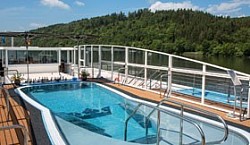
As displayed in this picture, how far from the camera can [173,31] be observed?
37156mm

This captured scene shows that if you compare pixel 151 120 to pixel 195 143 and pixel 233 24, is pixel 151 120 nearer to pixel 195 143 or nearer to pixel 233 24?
pixel 195 143

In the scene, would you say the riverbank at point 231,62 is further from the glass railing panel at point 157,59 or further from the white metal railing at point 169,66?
the glass railing panel at point 157,59

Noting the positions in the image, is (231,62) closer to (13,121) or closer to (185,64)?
(185,64)

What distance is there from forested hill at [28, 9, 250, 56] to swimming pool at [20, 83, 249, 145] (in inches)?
590

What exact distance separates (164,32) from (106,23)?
10.9 meters

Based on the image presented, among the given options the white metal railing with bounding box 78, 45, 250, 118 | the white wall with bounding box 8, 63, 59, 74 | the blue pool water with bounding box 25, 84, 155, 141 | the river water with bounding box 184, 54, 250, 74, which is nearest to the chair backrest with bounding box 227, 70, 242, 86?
the white metal railing with bounding box 78, 45, 250, 118

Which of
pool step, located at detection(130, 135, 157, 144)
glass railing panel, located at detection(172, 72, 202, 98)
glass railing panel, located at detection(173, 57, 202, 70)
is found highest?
glass railing panel, located at detection(173, 57, 202, 70)

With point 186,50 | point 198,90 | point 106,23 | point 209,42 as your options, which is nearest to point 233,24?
point 209,42

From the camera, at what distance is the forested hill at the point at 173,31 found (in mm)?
29812

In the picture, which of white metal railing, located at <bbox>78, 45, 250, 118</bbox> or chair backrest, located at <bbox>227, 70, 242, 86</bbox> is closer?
chair backrest, located at <bbox>227, 70, 242, 86</bbox>

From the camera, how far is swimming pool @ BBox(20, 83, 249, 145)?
15.7 feet

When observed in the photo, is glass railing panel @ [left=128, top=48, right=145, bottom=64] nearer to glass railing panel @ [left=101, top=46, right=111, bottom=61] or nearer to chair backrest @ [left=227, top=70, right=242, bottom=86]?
glass railing panel @ [left=101, top=46, right=111, bottom=61]

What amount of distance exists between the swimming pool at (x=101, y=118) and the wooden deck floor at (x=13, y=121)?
0.71 m

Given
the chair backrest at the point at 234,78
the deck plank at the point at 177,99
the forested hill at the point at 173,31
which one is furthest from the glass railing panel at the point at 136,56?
the forested hill at the point at 173,31
